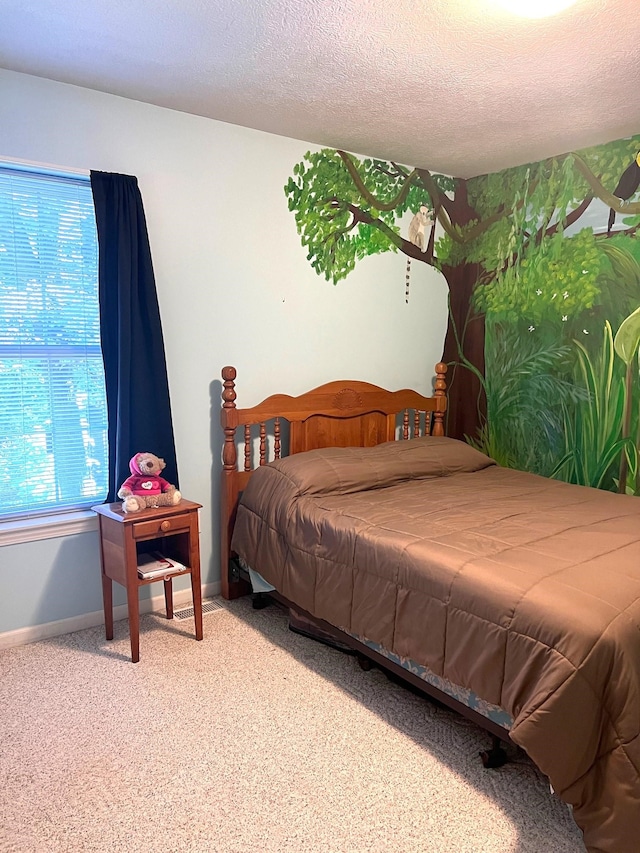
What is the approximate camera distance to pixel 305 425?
3.39 metres

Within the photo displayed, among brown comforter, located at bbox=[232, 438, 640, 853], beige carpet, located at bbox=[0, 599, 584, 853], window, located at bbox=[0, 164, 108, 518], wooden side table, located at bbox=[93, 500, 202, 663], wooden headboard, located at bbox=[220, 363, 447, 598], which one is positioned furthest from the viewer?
wooden headboard, located at bbox=[220, 363, 447, 598]

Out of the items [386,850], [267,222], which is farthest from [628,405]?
[386,850]

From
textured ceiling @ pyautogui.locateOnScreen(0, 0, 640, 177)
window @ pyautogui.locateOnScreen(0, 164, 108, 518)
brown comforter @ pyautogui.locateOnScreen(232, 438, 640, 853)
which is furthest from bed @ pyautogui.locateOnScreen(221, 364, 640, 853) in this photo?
textured ceiling @ pyautogui.locateOnScreen(0, 0, 640, 177)

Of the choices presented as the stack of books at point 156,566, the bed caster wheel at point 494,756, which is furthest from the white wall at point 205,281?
the bed caster wheel at point 494,756

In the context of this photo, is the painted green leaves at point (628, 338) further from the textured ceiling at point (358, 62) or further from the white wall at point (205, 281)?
the white wall at point (205, 281)

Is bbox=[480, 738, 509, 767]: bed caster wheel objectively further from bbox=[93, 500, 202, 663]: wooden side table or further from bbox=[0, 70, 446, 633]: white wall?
bbox=[0, 70, 446, 633]: white wall

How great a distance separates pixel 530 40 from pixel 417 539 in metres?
1.84

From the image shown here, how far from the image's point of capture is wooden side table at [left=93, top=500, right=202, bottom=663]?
2521 millimetres

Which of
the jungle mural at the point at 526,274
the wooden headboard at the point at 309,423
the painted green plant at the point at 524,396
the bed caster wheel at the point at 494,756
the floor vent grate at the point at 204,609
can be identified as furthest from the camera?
the painted green plant at the point at 524,396

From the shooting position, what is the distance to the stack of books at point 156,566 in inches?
103

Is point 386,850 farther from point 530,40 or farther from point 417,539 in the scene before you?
point 530,40

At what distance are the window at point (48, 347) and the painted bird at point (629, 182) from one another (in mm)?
2658

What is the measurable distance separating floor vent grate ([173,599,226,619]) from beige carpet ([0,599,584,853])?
0.33 metres

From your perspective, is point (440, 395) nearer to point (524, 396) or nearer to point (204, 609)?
point (524, 396)
